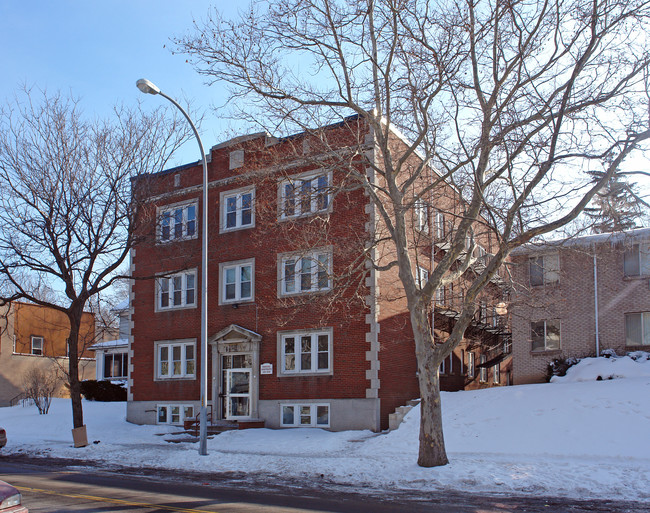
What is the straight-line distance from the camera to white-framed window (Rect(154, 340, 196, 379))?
27609 millimetres

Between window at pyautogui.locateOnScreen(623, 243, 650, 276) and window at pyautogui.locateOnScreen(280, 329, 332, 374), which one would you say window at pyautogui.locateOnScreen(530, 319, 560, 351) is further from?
window at pyautogui.locateOnScreen(280, 329, 332, 374)

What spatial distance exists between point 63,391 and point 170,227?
79.9 feet

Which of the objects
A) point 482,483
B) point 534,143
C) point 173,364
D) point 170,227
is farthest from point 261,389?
point 534,143

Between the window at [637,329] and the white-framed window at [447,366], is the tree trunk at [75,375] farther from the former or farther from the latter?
the window at [637,329]

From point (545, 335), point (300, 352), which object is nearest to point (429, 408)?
point (300, 352)

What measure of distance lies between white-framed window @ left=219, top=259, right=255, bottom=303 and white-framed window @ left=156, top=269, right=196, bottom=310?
1.74 m

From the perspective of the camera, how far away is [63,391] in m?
46.0

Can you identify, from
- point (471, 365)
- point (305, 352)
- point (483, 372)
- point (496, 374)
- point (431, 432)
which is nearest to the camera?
point (431, 432)

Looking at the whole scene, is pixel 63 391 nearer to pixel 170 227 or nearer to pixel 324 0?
pixel 170 227

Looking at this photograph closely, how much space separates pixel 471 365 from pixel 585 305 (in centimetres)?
875

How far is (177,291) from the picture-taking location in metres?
28.6

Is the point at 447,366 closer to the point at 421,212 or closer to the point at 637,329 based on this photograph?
the point at 637,329

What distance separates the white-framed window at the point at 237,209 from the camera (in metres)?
26.5

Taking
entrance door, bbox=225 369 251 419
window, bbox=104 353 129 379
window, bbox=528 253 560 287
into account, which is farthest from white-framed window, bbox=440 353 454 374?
window, bbox=104 353 129 379
